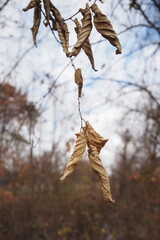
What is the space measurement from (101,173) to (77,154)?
0.31 ft

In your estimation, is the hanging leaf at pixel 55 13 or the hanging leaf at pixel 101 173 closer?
the hanging leaf at pixel 101 173

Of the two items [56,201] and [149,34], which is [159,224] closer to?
[56,201]

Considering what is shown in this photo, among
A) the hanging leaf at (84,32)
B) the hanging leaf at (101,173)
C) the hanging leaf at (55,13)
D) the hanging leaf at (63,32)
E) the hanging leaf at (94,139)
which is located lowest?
the hanging leaf at (101,173)

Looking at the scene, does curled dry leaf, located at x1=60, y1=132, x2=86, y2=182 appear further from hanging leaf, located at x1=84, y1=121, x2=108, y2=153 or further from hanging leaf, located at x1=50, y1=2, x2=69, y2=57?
hanging leaf, located at x1=50, y1=2, x2=69, y2=57

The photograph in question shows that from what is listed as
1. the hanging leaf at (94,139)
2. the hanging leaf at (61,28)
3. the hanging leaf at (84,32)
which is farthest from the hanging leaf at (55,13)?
the hanging leaf at (94,139)

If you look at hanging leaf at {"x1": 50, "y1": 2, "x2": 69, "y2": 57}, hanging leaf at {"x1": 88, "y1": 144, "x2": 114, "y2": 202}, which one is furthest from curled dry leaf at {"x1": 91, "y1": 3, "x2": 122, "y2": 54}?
hanging leaf at {"x1": 88, "y1": 144, "x2": 114, "y2": 202}

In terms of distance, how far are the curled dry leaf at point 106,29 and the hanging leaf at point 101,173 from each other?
0.34m

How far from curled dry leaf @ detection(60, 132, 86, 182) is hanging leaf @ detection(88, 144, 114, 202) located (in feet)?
0.11

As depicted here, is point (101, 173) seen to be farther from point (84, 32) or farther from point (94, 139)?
point (84, 32)

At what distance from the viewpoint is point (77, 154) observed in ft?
2.93

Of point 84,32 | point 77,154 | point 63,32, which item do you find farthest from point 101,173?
point 63,32

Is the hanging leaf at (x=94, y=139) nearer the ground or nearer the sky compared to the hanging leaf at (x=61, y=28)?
nearer the ground

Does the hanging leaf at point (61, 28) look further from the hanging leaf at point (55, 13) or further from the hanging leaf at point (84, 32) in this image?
the hanging leaf at point (84, 32)

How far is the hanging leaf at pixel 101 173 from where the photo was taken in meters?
0.85
